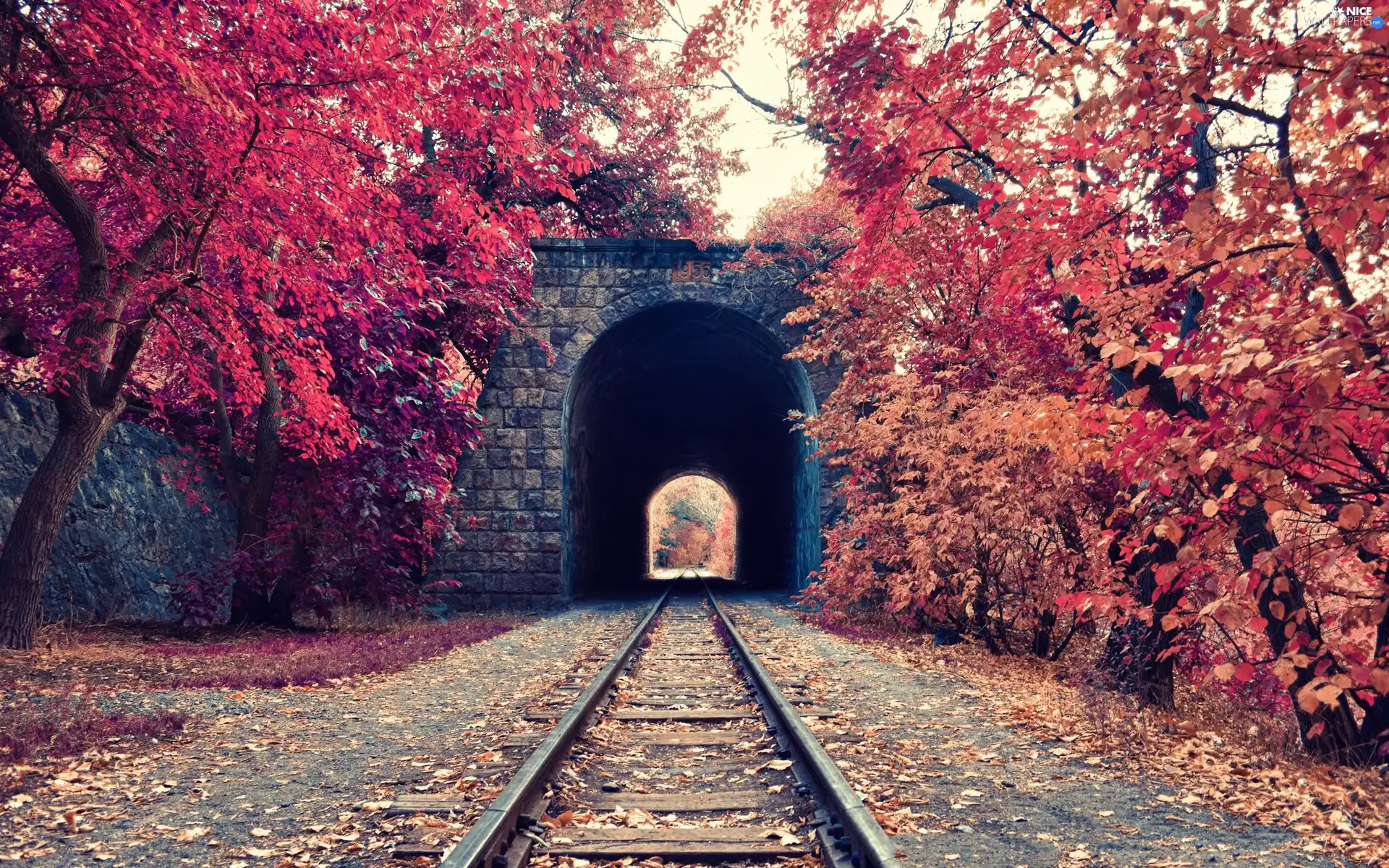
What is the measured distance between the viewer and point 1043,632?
9.12 metres

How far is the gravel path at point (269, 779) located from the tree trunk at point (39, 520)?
2.61m

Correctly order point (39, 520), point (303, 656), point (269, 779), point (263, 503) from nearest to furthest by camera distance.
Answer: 1. point (269, 779)
2. point (39, 520)
3. point (303, 656)
4. point (263, 503)

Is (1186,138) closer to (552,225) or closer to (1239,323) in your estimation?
(1239,323)

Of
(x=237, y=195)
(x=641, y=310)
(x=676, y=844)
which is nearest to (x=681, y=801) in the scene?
(x=676, y=844)

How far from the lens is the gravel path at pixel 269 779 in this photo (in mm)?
3707

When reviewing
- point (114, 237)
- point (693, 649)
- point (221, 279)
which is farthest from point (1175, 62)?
point (114, 237)

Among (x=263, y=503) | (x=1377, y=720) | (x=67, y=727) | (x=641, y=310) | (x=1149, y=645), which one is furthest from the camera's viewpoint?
(x=641, y=310)

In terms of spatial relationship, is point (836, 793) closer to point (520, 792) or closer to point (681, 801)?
point (681, 801)

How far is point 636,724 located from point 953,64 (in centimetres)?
517

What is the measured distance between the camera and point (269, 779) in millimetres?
4766

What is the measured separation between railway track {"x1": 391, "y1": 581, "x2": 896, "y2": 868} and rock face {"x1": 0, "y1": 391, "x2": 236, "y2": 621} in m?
7.62

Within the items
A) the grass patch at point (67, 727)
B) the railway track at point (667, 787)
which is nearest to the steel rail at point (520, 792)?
the railway track at point (667, 787)

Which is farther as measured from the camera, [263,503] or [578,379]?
[578,379]

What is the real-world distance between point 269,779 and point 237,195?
5500mm
